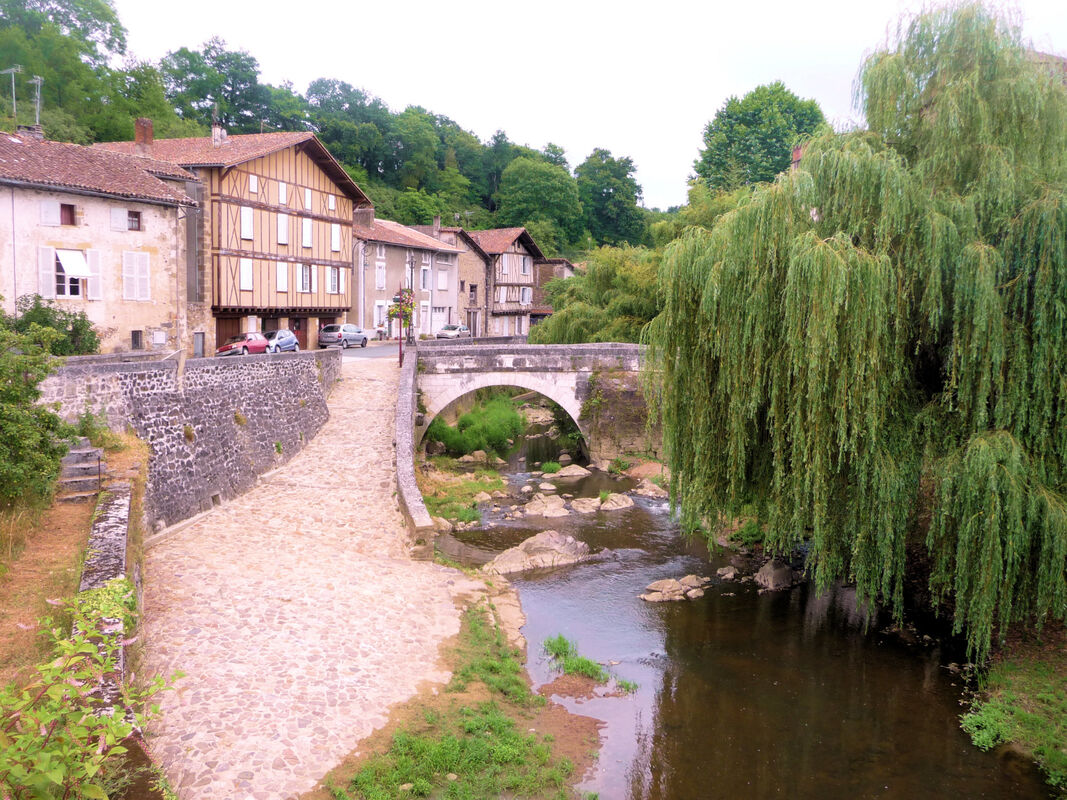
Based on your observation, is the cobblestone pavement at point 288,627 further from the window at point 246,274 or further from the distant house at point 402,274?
the distant house at point 402,274

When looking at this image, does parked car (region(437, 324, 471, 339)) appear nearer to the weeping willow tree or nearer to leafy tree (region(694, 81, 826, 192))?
leafy tree (region(694, 81, 826, 192))

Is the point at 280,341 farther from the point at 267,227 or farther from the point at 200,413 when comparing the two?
the point at 200,413

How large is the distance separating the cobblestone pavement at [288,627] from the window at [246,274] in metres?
12.4

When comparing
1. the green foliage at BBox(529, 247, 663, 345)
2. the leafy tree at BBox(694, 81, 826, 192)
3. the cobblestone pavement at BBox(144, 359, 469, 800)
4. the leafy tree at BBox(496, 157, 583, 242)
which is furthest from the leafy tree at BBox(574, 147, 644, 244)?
the cobblestone pavement at BBox(144, 359, 469, 800)

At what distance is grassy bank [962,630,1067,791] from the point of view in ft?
28.1

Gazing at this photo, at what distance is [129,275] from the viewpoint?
2112cm

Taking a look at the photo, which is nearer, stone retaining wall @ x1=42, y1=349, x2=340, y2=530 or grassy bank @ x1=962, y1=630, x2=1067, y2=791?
grassy bank @ x1=962, y1=630, x2=1067, y2=791

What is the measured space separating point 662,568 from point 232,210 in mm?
19062

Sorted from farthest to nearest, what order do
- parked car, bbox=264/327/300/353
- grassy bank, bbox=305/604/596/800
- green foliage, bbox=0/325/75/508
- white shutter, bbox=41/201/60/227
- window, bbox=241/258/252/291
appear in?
window, bbox=241/258/252/291
parked car, bbox=264/327/300/353
white shutter, bbox=41/201/60/227
green foliage, bbox=0/325/75/508
grassy bank, bbox=305/604/596/800

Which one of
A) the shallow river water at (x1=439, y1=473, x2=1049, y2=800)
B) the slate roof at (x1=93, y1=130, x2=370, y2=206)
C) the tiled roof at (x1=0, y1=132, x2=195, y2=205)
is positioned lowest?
the shallow river water at (x1=439, y1=473, x2=1049, y2=800)

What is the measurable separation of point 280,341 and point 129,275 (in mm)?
4980

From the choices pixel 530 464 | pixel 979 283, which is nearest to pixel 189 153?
pixel 530 464

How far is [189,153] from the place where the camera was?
25922 mm

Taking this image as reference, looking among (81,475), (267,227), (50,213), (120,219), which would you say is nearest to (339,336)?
(267,227)
